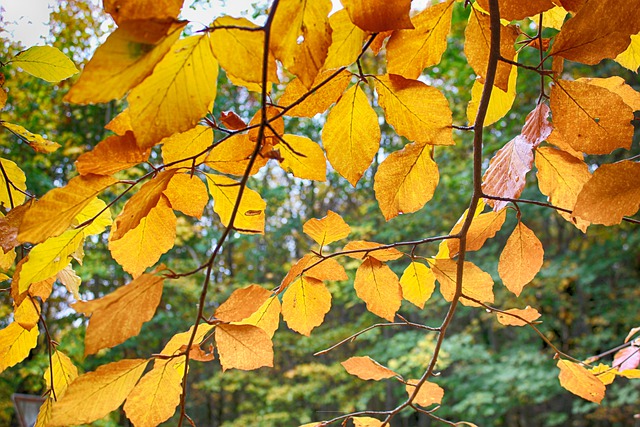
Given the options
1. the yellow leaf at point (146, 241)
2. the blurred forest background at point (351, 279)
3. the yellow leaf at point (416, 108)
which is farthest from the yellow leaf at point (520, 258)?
the blurred forest background at point (351, 279)

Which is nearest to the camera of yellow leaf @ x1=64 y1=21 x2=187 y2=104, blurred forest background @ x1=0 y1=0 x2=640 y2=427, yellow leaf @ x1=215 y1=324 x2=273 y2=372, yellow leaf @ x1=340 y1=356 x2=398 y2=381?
yellow leaf @ x1=64 y1=21 x2=187 y2=104

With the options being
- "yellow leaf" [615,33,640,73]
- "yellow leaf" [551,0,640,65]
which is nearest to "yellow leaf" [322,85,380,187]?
"yellow leaf" [551,0,640,65]

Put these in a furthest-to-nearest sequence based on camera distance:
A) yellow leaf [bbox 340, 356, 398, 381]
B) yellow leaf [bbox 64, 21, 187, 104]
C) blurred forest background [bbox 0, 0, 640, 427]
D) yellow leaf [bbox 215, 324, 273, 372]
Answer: blurred forest background [bbox 0, 0, 640, 427]
yellow leaf [bbox 340, 356, 398, 381]
yellow leaf [bbox 215, 324, 273, 372]
yellow leaf [bbox 64, 21, 187, 104]

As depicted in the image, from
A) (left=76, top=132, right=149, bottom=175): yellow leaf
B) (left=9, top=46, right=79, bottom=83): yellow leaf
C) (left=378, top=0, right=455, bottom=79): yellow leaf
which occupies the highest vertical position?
(left=9, top=46, right=79, bottom=83): yellow leaf

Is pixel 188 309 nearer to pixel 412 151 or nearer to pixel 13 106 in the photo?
pixel 13 106

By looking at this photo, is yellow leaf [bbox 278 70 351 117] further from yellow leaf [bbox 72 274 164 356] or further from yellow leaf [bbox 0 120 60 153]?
yellow leaf [bbox 0 120 60 153]

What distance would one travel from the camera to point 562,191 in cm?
35

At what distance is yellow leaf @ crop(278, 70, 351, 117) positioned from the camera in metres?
0.28

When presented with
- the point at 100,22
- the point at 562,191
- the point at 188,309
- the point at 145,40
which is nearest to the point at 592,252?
the point at 188,309

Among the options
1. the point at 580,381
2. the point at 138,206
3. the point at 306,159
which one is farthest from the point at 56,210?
the point at 580,381

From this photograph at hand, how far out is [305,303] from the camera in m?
0.37

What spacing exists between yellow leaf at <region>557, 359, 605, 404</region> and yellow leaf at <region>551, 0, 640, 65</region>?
223 mm

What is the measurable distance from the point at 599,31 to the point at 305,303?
0.24m

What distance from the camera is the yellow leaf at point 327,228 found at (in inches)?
14.0
